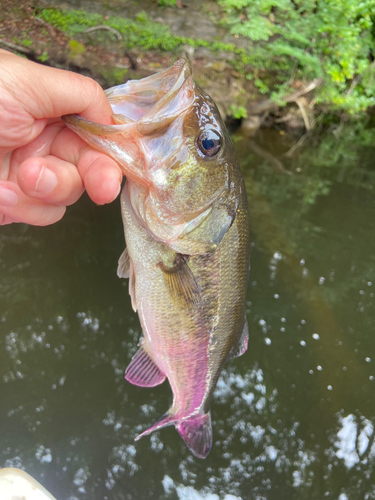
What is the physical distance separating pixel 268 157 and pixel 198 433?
5.23m

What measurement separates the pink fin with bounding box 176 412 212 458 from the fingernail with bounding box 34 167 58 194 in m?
1.55

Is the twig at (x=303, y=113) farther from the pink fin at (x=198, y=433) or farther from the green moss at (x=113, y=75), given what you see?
the pink fin at (x=198, y=433)

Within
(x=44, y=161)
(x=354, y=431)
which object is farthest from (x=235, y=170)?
(x=354, y=431)

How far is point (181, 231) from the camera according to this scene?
1382mm

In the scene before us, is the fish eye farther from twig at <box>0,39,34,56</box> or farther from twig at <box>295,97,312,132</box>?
twig at <box>295,97,312,132</box>

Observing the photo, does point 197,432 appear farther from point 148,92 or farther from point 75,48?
point 75,48

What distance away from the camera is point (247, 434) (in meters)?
2.90

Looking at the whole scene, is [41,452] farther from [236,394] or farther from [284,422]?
[284,422]

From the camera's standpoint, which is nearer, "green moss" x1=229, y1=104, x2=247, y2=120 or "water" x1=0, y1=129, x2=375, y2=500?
"water" x1=0, y1=129, x2=375, y2=500

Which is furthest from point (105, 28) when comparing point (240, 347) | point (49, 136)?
point (240, 347)

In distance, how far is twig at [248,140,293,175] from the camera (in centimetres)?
580

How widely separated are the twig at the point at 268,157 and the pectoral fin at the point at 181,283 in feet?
15.8

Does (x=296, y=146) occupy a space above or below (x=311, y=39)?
below

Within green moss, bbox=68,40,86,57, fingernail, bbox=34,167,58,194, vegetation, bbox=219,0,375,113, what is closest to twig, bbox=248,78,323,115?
vegetation, bbox=219,0,375,113
